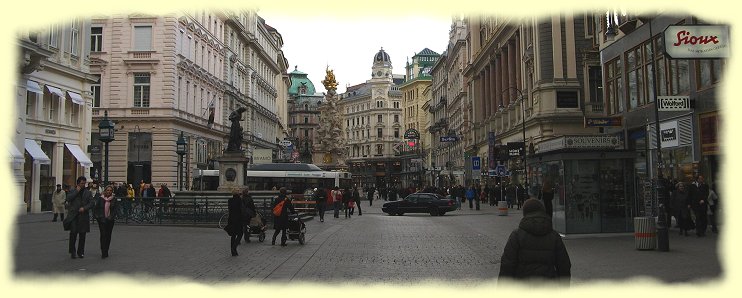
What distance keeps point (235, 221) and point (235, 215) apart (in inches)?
6.1

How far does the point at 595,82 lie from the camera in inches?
1619

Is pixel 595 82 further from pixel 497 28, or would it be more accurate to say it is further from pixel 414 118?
pixel 414 118

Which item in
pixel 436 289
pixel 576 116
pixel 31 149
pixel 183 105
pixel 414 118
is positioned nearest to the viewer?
pixel 436 289

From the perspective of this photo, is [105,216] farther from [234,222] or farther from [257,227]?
[257,227]

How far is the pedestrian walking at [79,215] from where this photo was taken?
44.3ft

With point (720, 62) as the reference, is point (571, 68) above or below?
above

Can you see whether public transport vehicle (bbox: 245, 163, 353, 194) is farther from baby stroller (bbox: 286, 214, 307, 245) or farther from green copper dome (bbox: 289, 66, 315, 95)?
green copper dome (bbox: 289, 66, 315, 95)

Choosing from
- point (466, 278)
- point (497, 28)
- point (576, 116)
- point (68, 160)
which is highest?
point (497, 28)

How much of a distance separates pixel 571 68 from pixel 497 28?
14.5m

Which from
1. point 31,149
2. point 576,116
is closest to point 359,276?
point 31,149

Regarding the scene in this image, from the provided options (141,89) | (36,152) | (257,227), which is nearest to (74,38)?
(36,152)

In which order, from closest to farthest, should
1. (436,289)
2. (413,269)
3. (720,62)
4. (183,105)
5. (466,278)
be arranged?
(436,289)
(466,278)
(413,269)
(720,62)
(183,105)

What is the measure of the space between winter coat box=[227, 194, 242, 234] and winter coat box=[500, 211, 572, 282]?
984cm

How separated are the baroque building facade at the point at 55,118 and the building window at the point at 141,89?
41.7ft
